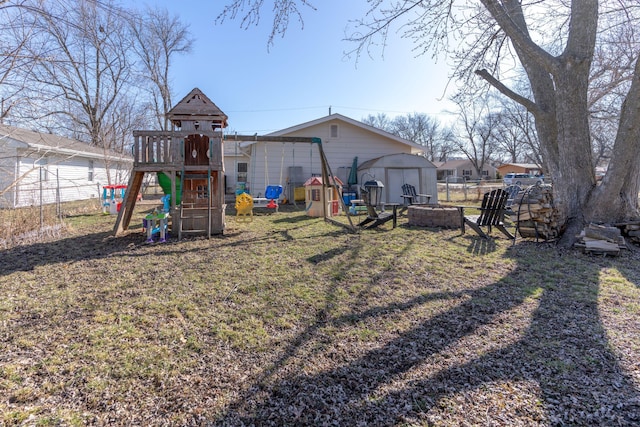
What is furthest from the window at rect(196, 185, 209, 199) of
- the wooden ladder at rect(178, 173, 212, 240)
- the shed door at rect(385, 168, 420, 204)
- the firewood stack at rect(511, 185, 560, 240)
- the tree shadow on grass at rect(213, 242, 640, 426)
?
the shed door at rect(385, 168, 420, 204)

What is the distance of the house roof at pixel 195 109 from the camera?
7.45 meters

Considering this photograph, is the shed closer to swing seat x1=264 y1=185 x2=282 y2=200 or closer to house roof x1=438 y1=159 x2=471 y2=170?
swing seat x1=264 y1=185 x2=282 y2=200

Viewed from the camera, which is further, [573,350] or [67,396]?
[573,350]

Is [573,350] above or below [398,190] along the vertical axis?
below

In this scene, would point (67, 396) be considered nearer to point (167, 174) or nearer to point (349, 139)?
point (167, 174)

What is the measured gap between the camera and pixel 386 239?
6.86 meters

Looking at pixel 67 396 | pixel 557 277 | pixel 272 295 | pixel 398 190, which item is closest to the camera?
pixel 67 396

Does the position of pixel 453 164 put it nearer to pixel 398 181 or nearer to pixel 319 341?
pixel 398 181

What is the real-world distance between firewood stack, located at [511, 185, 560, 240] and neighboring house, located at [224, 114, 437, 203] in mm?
7459

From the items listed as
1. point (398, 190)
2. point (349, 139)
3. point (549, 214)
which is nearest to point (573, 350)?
point (549, 214)

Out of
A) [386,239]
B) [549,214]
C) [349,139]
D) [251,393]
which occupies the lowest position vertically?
[251,393]

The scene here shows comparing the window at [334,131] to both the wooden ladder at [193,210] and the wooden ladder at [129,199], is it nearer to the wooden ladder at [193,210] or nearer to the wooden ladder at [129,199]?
the wooden ladder at [193,210]

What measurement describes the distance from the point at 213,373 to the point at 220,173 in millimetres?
5713

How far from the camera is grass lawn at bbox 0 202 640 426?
1884 mm
